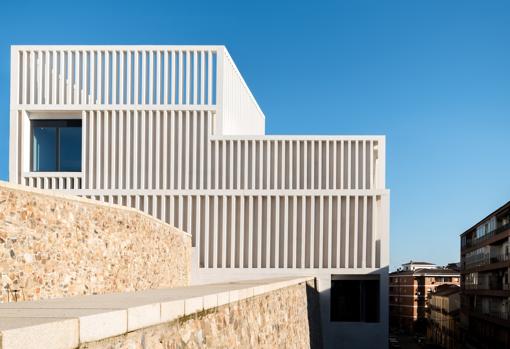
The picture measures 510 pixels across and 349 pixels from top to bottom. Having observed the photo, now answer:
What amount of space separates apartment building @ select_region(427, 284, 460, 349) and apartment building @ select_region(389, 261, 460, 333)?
521 centimetres

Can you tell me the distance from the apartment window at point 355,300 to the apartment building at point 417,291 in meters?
91.2

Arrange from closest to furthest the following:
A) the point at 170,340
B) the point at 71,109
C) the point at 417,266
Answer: the point at 170,340 < the point at 71,109 < the point at 417,266

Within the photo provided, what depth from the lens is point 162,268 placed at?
20484 millimetres

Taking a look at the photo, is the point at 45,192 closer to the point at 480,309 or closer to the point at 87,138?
the point at 87,138

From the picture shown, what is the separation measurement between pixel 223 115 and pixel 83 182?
7135 mm

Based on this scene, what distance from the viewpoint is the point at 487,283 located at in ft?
206

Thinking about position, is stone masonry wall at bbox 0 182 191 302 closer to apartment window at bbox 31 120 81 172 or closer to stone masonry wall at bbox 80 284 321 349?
stone masonry wall at bbox 80 284 321 349

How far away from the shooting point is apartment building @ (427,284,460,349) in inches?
3410

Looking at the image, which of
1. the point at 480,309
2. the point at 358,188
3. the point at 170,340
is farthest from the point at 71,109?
the point at 480,309

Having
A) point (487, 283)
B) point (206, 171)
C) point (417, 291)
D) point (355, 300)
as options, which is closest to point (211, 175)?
point (206, 171)

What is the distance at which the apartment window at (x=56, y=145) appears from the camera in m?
30.8

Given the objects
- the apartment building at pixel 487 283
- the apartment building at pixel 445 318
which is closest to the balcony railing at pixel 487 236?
the apartment building at pixel 487 283

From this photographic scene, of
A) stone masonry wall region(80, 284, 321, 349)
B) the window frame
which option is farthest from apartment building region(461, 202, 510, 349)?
stone masonry wall region(80, 284, 321, 349)

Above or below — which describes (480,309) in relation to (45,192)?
below
